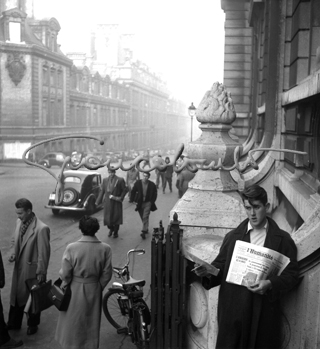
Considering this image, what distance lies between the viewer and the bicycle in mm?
5137

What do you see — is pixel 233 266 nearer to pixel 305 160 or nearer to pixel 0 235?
pixel 305 160

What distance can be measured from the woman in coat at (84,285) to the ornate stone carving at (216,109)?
5.04 ft

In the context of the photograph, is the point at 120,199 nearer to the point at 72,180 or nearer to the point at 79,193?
the point at 79,193

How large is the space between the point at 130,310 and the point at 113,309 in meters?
0.97

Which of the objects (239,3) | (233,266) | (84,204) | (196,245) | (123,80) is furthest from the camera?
(123,80)

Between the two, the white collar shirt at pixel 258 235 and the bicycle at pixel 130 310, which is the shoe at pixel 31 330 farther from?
the white collar shirt at pixel 258 235

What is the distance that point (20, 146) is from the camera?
4119 centimetres

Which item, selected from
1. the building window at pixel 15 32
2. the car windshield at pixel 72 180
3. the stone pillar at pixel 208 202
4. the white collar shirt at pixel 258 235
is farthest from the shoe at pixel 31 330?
the building window at pixel 15 32

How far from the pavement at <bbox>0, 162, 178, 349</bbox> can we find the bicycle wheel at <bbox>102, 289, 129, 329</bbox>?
0.12 metres

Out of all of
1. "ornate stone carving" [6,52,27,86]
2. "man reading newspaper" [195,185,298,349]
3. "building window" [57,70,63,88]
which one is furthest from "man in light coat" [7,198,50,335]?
"building window" [57,70,63,88]

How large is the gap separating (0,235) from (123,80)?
65105 millimetres

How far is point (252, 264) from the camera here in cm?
313

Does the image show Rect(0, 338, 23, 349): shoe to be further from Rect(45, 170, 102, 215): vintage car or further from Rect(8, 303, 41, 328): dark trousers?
Rect(45, 170, 102, 215): vintage car

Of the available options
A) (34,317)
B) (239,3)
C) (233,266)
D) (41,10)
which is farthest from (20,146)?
(233,266)
